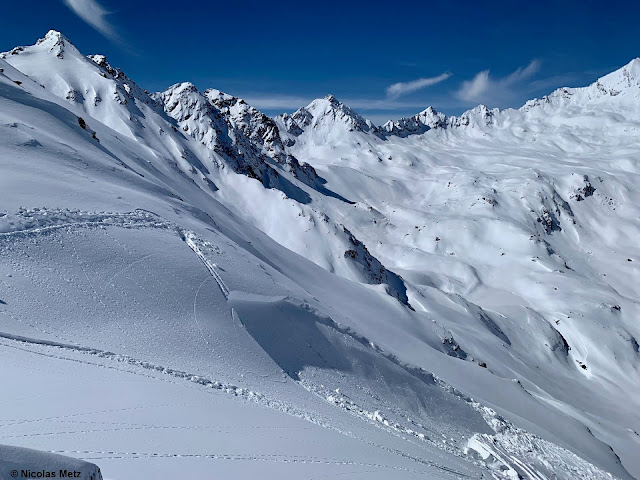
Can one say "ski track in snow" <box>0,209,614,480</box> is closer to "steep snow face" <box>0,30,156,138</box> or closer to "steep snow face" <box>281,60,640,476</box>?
"steep snow face" <box>281,60,640,476</box>

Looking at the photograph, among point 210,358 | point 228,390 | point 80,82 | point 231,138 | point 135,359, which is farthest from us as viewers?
point 231,138

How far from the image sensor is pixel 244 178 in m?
82.4

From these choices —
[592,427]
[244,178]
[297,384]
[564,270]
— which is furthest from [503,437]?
[564,270]

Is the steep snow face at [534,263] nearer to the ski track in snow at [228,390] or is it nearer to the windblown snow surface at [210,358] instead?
the windblown snow surface at [210,358]

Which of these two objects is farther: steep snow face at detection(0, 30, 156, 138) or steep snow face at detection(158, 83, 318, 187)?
steep snow face at detection(158, 83, 318, 187)

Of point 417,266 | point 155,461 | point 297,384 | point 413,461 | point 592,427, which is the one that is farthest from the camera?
point 417,266

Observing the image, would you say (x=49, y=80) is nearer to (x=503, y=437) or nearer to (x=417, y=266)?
(x=417, y=266)

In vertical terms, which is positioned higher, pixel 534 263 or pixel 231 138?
pixel 231 138

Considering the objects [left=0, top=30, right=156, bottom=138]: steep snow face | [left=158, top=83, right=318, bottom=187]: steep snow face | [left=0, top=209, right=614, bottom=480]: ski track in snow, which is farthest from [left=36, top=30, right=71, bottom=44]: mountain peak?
[left=0, top=209, right=614, bottom=480]: ski track in snow

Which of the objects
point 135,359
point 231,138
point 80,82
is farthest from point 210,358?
point 231,138

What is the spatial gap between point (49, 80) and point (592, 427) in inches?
3712

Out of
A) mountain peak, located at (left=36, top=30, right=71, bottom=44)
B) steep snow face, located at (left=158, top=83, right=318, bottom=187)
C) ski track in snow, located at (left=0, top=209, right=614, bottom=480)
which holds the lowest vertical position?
ski track in snow, located at (left=0, top=209, right=614, bottom=480)

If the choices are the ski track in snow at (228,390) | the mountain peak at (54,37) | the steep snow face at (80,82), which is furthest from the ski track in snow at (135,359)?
the mountain peak at (54,37)

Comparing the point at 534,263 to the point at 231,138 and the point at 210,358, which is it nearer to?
the point at 231,138
